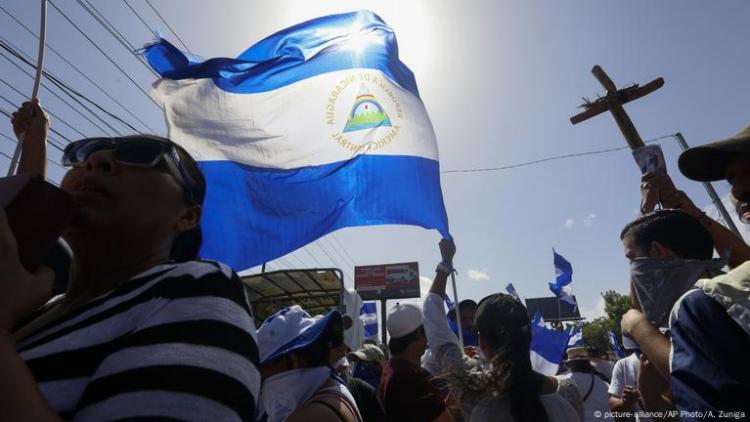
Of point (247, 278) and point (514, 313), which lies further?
point (247, 278)

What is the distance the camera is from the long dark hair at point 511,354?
7.02 ft

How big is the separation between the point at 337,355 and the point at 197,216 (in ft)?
7.16

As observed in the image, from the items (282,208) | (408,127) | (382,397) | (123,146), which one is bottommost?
(382,397)

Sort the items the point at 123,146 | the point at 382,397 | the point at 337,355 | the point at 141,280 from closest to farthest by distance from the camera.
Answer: the point at 141,280, the point at 123,146, the point at 382,397, the point at 337,355

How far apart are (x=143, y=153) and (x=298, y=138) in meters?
2.58

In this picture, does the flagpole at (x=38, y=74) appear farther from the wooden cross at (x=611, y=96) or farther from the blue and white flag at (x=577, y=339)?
the blue and white flag at (x=577, y=339)

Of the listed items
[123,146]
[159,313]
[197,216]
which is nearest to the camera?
[159,313]

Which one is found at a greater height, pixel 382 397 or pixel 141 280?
pixel 141 280

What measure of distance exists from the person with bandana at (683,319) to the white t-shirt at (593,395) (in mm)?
1763

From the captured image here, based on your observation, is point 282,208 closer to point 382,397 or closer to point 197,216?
point 382,397

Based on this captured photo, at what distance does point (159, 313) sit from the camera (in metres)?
0.83

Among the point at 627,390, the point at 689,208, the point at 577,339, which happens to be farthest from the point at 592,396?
the point at 577,339

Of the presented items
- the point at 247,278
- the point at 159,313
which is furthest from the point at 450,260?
the point at 247,278

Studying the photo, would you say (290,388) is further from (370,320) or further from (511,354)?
(370,320)
